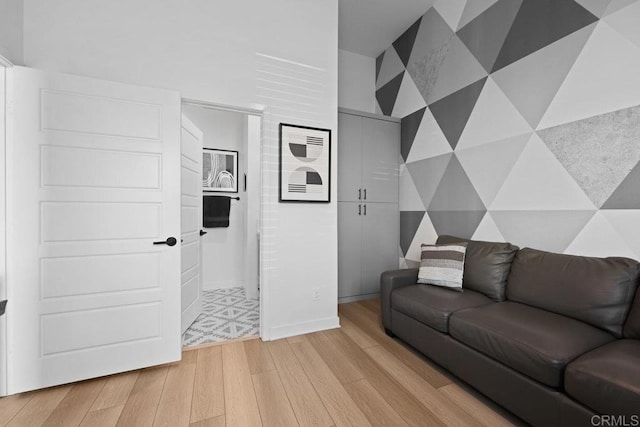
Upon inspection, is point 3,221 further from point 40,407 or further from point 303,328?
point 303,328

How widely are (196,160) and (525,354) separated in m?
3.04

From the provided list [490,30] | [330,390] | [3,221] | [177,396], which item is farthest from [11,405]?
[490,30]

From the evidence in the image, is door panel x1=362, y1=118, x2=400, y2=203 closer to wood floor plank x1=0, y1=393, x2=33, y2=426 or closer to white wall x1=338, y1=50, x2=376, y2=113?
white wall x1=338, y1=50, x2=376, y2=113

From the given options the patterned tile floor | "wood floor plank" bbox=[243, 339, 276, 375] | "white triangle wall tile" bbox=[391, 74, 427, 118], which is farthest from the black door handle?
"white triangle wall tile" bbox=[391, 74, 427, 118]

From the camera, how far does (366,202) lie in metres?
3.46

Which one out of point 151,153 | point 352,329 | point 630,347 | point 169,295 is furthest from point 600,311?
point 151,153

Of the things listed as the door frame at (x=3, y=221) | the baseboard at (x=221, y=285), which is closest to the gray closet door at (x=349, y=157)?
the baseboard at (x=221, y=285)

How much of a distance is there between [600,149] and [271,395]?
2.73m

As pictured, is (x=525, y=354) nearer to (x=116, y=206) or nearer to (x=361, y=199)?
(x=361, y=199)

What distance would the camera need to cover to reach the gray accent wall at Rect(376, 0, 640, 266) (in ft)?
5.66

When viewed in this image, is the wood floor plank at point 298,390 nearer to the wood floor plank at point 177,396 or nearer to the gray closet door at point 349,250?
the wood floor plank at point 177,396

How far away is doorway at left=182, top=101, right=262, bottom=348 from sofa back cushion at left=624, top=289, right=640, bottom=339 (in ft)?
10.1

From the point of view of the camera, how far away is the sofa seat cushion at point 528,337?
1.30 meters

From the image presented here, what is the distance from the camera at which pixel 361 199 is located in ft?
11.3
